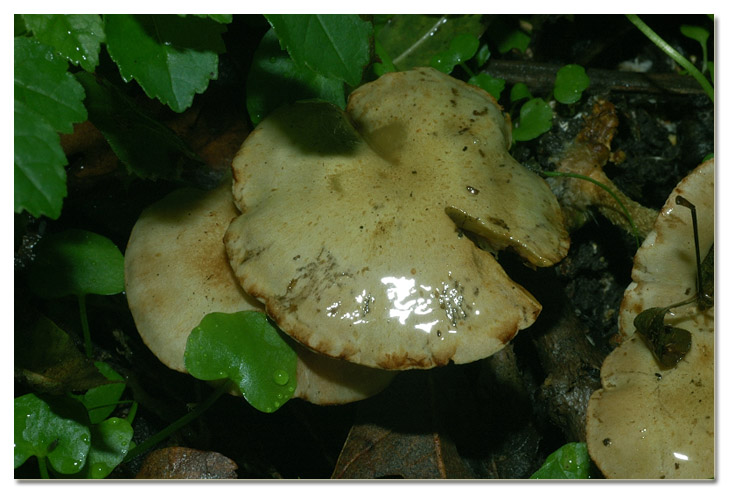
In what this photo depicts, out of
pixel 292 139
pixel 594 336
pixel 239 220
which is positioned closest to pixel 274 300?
pixel 239 220

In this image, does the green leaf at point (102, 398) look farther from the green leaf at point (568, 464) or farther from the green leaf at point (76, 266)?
the green leaf at point (568, 464)

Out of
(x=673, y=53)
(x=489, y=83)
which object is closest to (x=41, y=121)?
(x=489, y=83)

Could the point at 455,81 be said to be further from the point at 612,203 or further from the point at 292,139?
the point at 612,203

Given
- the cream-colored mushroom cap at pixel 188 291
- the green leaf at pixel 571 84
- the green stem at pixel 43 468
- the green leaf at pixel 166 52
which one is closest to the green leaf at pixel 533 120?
the green leaf at pixel 571 84

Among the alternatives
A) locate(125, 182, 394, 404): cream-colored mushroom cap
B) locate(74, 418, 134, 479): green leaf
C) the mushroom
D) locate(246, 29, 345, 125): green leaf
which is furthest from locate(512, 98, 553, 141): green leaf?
locate(74, 418, 134, 479): green leaf

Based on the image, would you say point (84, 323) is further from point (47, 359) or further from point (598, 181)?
point (598, 181)

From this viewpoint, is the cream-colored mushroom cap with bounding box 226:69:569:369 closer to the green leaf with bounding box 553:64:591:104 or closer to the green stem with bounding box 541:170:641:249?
the green stem with bounding box 541:170:641:249
